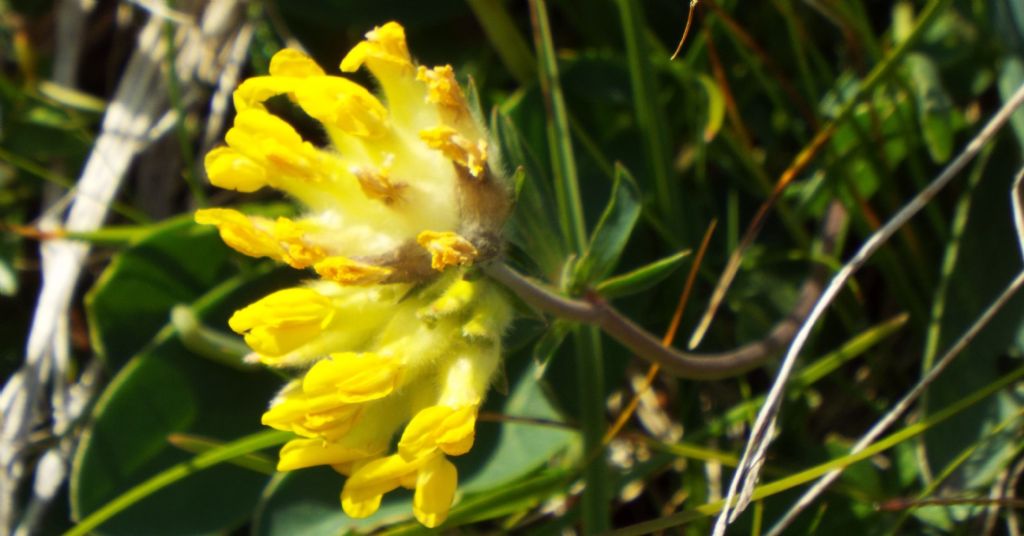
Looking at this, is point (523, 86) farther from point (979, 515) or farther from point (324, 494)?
point (979, 515)

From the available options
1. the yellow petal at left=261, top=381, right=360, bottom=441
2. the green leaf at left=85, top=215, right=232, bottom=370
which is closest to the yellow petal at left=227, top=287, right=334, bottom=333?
the yellow petal at left=261, top=381, right=360, bottom=441

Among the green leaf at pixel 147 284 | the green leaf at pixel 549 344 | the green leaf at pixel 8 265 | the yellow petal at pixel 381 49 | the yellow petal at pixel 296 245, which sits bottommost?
the green leaf at pixel 549 344

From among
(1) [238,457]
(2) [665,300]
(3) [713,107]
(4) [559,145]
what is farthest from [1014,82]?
(1) [238,457]


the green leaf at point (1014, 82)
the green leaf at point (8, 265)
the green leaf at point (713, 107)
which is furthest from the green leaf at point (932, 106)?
the green leaf at point (8, 265)

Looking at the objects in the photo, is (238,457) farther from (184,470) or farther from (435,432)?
(435,432)

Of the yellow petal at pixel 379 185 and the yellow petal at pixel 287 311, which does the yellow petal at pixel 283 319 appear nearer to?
the yellow petal at pixel 287 311

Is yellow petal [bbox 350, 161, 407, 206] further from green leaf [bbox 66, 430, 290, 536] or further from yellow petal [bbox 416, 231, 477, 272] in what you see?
green leaf [bbox 66, 430, 290, 536]
